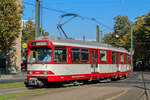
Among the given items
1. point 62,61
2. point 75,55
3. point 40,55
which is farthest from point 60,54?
point 75,55

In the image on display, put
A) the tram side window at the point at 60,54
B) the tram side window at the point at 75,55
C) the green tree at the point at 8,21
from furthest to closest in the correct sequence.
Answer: the green tree at the point at 8,21
the tram side window at the point at 75,55
the tram side window at the point at 60,54

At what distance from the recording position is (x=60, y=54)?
15.0m

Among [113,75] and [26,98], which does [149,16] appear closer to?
[113,75]

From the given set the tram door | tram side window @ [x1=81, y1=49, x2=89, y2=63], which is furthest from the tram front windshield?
the tram door

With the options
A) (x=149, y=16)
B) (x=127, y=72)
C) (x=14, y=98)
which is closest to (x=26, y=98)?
(x=14, y=98)

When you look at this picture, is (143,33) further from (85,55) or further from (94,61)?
(85,55)

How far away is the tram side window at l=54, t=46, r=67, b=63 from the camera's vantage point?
48.3ft

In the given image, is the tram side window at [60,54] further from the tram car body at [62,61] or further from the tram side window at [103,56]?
the tram side window at [103,56]

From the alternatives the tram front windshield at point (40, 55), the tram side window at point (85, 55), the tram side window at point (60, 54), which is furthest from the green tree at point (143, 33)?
the tram front windshield at point (40, 55)

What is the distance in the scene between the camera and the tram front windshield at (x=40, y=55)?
48.1 feet

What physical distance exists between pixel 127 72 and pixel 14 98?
16974 millimetres

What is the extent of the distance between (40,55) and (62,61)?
4.48 ft

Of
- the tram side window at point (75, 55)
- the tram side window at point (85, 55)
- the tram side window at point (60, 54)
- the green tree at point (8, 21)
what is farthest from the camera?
the green tree at point (8, 21)

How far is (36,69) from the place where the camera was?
584 inches
